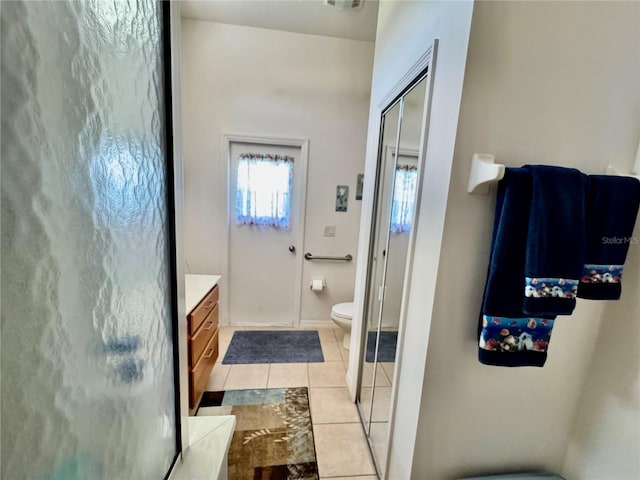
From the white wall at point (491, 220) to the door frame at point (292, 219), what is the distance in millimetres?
1885

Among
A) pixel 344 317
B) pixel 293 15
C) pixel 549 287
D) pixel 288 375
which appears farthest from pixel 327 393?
pixel 293 15

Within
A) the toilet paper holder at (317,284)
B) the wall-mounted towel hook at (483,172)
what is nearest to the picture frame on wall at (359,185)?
the toilet paper holder at (317,284)

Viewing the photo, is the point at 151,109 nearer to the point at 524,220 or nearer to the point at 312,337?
the point at 524,220

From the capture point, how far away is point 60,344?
34cm

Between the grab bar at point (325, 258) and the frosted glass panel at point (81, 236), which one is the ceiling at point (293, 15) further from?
the frosted glass panel at point (81, 236)

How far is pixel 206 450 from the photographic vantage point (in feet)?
2.48

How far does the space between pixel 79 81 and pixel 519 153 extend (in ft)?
3.57

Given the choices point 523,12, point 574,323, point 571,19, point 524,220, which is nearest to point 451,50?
point 523,12

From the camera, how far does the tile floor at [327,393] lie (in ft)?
4.96

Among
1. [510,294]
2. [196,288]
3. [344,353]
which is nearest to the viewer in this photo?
[510,294]

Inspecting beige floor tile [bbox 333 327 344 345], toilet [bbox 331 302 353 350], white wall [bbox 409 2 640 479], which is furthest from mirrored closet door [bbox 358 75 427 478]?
beige floor tile [bbox 333 327 344 345]

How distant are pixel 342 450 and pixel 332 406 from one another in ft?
1.11

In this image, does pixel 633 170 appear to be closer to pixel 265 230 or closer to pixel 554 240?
pixel 554 240

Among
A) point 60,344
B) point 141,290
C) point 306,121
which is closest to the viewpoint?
point 60,344
